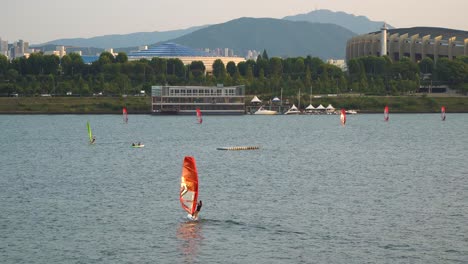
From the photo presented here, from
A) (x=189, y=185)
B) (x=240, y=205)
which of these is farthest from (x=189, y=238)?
(x=240, y=205)

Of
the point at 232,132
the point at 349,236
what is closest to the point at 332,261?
the point at 349,236

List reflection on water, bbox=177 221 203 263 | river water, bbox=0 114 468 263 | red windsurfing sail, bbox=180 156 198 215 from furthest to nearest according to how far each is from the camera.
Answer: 1. red windsurfing sail, bbox=180 156 198 215
2. river water, bbox=0 114 468 263
3. reflection on water, bbox=177 221 203 263

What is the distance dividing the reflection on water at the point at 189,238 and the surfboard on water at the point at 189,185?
1.13 meters

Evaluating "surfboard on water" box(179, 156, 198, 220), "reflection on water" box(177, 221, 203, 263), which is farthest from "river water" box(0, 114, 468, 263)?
"surfboard on water" box(179, 156, 198, 220)

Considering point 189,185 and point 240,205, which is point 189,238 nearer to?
point 189,185

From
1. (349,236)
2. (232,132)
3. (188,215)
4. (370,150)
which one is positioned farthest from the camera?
(232,132)

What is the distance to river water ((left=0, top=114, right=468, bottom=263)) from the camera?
58.3 metres

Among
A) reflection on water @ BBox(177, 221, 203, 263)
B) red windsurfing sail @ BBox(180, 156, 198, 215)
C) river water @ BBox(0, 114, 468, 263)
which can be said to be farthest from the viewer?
red windsurfing sail @ BBox(180, 156, 198, 215)

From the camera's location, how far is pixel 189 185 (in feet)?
216

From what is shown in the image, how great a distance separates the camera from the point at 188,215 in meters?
67.4

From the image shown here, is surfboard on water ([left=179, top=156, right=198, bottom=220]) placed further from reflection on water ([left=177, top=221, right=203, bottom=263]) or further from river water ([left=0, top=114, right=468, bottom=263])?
river water ([left=0, top=114, right=468, bottom=263])

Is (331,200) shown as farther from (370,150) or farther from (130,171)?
(370,150)

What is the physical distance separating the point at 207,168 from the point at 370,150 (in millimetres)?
36081

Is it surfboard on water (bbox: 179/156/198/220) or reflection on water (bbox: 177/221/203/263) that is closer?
reflection on water (bbox: 177/221/203/263)
